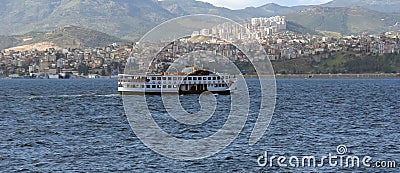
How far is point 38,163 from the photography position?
154 feet

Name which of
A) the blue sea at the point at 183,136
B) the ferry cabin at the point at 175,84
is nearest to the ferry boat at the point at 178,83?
the ferry cabin at the point at 175,84

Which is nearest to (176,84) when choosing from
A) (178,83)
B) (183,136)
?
(178,83)

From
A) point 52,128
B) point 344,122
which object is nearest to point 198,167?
point 52,128

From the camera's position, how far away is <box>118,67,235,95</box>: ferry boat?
131625 mm
